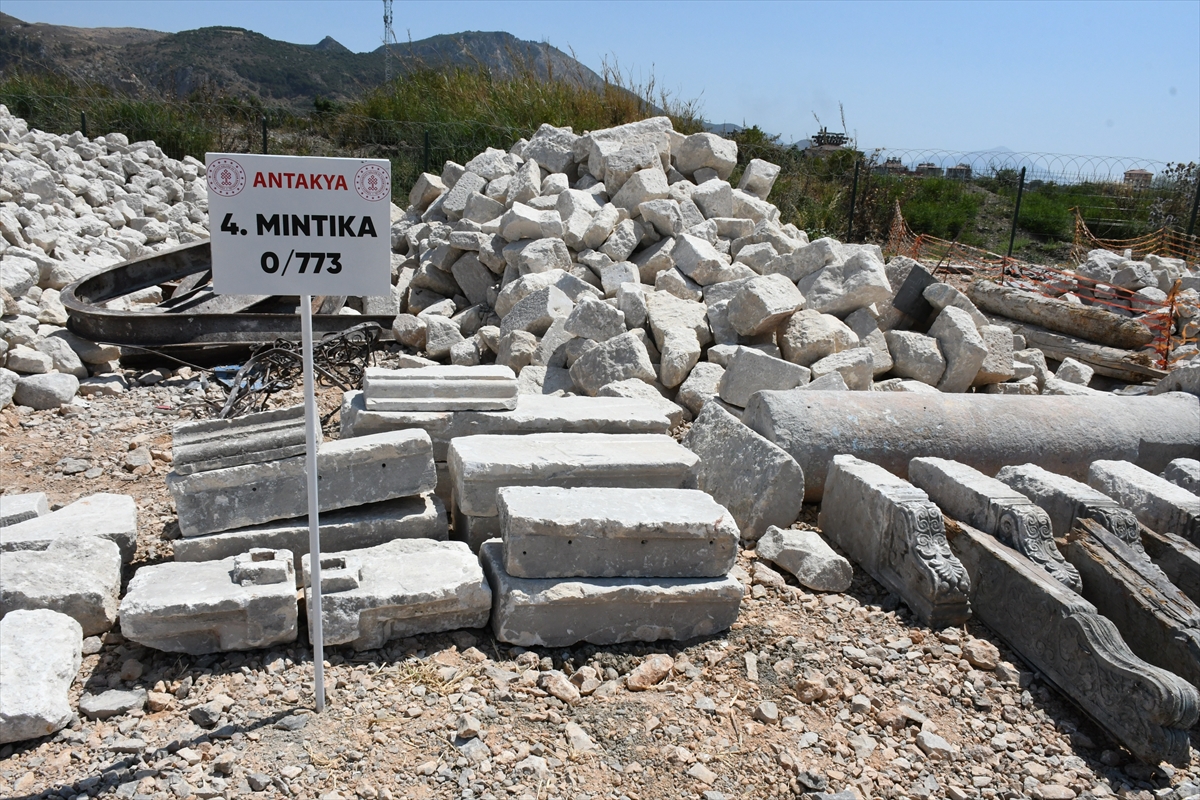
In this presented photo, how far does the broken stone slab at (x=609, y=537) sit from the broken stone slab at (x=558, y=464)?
8.9 inches

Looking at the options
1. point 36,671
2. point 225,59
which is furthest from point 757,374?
point 225,59

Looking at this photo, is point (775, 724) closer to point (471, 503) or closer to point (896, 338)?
point (471, 503)

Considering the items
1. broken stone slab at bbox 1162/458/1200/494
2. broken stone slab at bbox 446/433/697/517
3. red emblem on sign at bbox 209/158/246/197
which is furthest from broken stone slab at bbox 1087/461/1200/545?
red emblem on sign at bbox 209/158/246/197

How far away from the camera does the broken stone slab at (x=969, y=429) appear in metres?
5.02

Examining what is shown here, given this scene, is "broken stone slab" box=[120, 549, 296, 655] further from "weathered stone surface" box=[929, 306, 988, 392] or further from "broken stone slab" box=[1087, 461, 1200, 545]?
"weathered stone surface" box=[929, 306, 988, 392]

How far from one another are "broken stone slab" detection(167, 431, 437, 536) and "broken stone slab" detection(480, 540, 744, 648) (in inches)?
24.4

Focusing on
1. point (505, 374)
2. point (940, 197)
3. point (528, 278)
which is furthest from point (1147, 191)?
point (505, 374)

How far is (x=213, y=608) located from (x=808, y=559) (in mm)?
2790

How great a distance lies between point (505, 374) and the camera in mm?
4773

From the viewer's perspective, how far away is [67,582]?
3.51 metres


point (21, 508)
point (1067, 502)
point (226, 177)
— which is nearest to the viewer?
point (226, 177)

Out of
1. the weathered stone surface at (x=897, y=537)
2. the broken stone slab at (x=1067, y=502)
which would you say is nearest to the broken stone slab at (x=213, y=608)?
the weathered stone surface at (x=897, y=537)

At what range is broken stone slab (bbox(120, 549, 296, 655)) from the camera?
10.8 ft

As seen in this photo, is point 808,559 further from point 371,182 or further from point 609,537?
point 371,182
